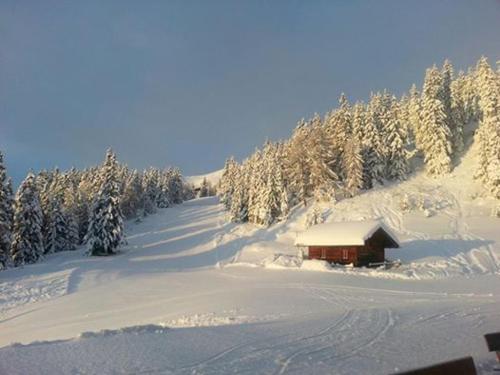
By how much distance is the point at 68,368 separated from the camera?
9.17 metres

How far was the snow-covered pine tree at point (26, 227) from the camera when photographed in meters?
54.0

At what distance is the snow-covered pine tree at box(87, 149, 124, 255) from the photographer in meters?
58.3

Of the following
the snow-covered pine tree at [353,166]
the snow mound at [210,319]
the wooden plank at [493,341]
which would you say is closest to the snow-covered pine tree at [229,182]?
the snow-covered pine tree at [353,166]

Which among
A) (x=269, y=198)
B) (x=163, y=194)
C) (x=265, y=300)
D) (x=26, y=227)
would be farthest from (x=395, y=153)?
(x=163, y=194)

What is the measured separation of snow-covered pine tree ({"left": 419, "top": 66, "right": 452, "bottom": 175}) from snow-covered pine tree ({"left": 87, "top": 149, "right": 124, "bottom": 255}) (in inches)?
1985

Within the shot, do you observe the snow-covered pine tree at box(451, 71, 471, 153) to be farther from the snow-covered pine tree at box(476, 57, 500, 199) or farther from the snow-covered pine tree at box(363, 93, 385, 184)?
the snow-covered pine tree at box(363, 93, 385, 184)

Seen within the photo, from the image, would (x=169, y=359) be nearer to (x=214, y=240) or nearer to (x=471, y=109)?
(x=214, y=240)

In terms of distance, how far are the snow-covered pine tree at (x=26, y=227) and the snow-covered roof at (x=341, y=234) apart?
33.2 meters

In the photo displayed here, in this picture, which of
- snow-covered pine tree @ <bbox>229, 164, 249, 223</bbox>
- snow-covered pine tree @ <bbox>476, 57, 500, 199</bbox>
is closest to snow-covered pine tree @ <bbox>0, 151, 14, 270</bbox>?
snow-covered pine tree @ <bbox>229, 164, 249, 223</bbox>

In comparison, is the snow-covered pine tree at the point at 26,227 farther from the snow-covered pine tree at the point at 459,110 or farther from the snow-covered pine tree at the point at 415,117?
the snow-covered pine tree at the point at 459,110

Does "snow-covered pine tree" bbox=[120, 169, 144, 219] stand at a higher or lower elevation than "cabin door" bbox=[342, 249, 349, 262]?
higher

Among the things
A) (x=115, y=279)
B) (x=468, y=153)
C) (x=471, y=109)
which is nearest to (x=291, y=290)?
(x=115, y=279)

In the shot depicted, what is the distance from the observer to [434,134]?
72188mm

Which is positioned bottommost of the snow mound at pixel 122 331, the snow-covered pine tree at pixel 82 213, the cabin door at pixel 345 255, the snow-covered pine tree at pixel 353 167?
the cabin door at pixel 345 255
